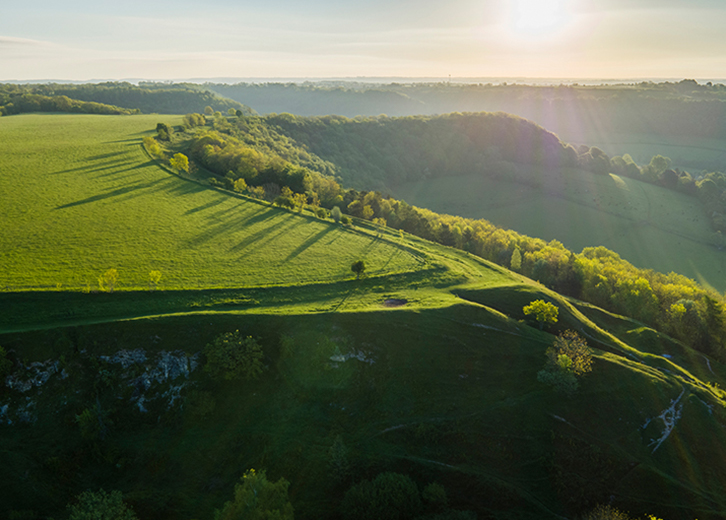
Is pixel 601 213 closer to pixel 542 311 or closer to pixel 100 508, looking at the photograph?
pixel 542 311

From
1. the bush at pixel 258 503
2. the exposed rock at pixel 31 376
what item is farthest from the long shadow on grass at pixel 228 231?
the bush at pixel 258 503

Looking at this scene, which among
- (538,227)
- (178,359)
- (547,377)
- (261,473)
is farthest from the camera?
(538,227)

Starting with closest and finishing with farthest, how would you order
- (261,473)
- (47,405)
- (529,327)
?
(261,473), (47,405), (529,327)

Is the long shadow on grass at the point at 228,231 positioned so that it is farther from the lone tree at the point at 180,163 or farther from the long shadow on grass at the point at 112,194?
the lone tree at the point at 180,163

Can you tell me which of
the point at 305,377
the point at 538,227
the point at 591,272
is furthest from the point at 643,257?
the point at 305,377

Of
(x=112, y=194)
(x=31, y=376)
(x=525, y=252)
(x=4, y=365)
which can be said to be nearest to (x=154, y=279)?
(x=31, y=376)

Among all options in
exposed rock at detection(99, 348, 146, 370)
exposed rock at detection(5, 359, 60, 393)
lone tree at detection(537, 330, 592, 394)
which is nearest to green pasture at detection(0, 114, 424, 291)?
exposed rock at detection(99, 348, 146, 370)

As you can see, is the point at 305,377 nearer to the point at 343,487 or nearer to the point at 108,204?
the point at 343,487
